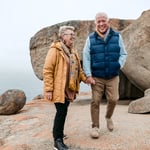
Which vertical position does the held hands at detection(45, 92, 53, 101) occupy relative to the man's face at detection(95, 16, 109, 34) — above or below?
below

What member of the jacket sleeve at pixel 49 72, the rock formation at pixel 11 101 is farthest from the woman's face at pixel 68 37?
the rock formation at pixel 11 101

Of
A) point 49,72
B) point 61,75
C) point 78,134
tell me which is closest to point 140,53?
point 78,134

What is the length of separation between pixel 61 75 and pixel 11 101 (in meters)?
6.41

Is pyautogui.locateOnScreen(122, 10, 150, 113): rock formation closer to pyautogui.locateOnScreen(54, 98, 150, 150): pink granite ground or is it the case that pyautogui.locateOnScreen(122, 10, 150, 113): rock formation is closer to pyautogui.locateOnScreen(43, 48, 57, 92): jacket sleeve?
pyautogui.locateOnScreen(54, 98, 150, 150): pink granite ground

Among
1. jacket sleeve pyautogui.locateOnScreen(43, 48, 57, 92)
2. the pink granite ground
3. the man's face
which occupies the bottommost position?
the pink granite ground

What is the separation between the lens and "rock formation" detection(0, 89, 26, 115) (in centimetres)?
1201

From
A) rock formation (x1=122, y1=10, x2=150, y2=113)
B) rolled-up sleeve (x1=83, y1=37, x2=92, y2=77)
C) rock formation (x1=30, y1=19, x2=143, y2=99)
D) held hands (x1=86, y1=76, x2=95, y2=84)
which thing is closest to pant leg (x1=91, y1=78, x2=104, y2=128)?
held hands (x1=86, y1=76, x2=95, y2=84)

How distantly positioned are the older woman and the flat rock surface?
876 millimetres

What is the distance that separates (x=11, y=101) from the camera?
40.1 ft

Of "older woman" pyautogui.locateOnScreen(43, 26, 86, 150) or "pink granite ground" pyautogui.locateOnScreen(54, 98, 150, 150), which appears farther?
"pink granite ground" pyautogui.locateOnScreen(54, 98, 150, 150)

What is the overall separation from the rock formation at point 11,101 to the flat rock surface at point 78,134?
47.0 inches

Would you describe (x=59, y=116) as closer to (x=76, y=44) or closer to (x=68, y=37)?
(x=68, y=37)

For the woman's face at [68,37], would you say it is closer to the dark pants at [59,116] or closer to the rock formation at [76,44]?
the dark pants at [59,116]

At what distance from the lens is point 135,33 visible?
42.8ft
